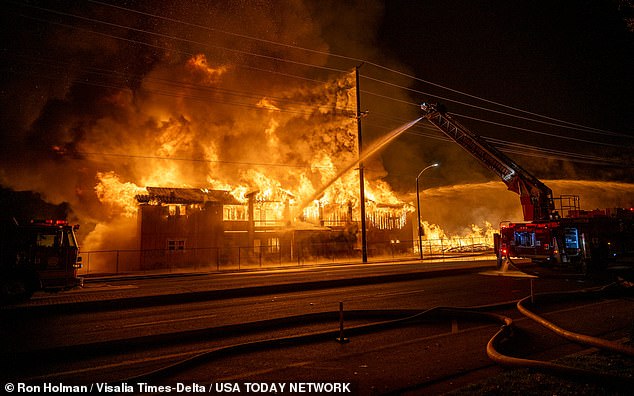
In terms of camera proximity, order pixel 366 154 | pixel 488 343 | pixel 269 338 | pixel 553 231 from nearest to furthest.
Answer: pixel 488 343 < pixel 269 338 < pixel 553 231 < pixel 366 154

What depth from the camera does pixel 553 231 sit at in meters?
15.6

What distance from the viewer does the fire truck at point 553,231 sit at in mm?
15477

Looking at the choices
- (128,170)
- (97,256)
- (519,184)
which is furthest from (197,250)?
(519,184)

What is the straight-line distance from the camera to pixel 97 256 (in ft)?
94.9

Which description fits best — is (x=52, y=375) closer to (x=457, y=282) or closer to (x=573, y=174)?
(x=457, y=282)

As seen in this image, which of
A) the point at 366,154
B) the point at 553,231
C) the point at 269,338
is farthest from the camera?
the point at 366,154

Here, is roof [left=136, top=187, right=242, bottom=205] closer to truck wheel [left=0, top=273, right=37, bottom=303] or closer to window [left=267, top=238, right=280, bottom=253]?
window [left=267, top=238, right=280, bottom=253]

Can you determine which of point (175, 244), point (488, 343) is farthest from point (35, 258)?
point (175, 244)

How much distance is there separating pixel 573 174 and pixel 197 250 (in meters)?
62.9

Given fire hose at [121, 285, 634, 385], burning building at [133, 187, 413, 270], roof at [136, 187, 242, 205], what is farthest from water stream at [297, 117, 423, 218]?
fire hose at [121, 285, 634, 385]

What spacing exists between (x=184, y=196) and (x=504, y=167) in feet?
74.1

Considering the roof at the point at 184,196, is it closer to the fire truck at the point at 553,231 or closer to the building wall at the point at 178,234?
the building wall at the point at 178,234

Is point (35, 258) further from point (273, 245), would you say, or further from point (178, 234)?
point (273, 245)

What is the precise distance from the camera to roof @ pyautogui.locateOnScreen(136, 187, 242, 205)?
28.6m
